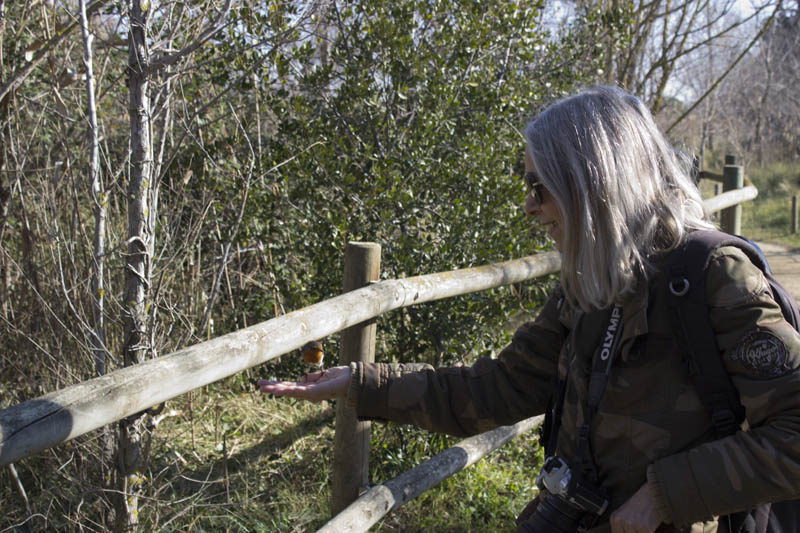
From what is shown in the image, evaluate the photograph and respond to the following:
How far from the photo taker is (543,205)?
1.58 metres

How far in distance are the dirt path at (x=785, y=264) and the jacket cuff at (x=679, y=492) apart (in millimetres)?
7171

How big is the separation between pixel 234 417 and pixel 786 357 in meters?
3.54

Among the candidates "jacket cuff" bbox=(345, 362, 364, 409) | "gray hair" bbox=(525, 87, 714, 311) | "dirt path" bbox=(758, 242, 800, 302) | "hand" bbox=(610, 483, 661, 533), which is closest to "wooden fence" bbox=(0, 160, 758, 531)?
"jacket cuff" bbox=(345, 362, 364, 409)

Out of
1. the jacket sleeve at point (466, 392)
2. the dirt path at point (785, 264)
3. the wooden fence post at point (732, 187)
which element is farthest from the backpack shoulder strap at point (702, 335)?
the dirt path at point (785, 264)

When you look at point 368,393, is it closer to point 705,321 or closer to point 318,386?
point 318,386

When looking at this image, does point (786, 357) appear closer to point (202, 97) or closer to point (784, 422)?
point (784, 422)

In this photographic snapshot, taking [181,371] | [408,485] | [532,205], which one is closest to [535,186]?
[532,205]

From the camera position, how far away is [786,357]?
128 centimetres

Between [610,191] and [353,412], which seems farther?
[353,412]

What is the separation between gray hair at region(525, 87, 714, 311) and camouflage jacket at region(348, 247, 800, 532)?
8 cm

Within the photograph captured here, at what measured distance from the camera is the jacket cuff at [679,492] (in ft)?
4.39

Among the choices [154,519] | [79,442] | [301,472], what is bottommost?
[301,472]

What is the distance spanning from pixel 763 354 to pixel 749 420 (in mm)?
136

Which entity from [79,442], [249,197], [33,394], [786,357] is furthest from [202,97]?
[786,357]
